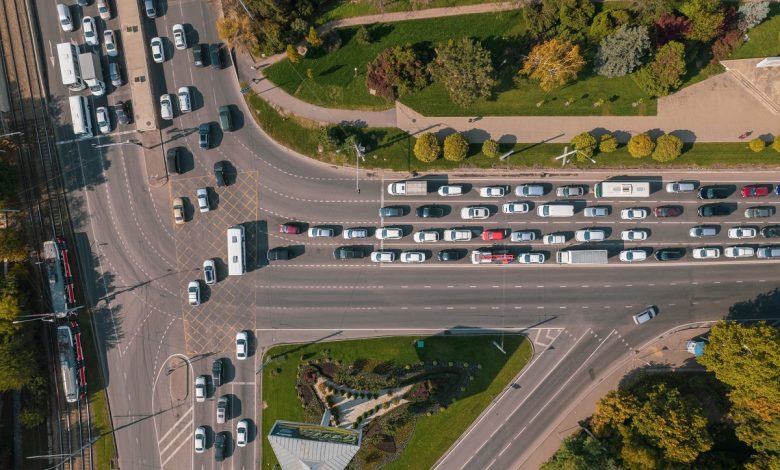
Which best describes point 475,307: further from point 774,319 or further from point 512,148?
point 774,319

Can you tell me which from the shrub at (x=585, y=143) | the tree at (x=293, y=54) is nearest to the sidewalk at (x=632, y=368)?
the shrub at (x=585, y=143)

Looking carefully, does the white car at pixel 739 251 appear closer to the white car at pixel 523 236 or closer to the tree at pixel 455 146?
the white car at pixel 523 236

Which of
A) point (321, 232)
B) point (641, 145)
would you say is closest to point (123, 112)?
point (321, 232)

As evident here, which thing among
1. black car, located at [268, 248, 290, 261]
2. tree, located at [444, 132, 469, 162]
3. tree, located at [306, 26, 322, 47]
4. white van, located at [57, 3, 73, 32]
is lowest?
black car, located at [268, 248, 290, 261]

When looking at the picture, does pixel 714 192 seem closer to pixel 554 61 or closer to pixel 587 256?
pixel 587 256

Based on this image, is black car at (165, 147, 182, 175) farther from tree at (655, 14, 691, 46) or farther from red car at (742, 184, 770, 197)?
red car at (742, 184, 770, 197)

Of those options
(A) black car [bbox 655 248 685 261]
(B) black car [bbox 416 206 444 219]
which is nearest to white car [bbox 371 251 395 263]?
(B) black car [bbox 416 206 444 219]
